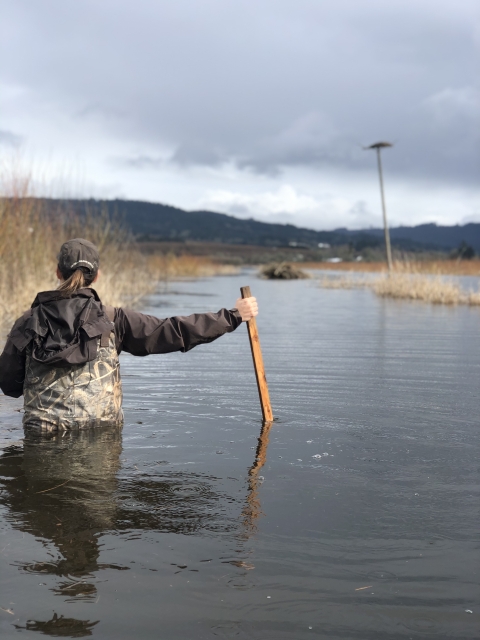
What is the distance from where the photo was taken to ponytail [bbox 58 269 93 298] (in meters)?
5.01

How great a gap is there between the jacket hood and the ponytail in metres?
0.04

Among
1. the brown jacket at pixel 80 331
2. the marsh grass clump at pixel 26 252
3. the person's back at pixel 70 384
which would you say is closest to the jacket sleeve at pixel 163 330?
the brown jacket at pixel 80 331

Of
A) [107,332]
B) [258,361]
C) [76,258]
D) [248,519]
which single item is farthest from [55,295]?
[248,519]

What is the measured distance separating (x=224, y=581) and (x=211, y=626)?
360mm

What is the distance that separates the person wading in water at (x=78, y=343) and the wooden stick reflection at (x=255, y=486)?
0.88m

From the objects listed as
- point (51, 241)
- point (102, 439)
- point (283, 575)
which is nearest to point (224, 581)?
point (283, 575)

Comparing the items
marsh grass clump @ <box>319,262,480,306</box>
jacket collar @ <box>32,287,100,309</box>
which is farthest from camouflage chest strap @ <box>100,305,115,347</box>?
marsh grass clump @ <box>319,262,480,306</box>

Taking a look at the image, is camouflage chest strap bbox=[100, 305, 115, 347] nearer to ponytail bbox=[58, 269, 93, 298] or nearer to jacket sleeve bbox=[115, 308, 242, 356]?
jacket sleeve bbox=[115, 308, 242, 356]

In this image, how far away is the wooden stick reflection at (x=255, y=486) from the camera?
3786 mm

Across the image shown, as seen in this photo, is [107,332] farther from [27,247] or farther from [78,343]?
[27,247]

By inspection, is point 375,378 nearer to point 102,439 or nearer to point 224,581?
point 102,439

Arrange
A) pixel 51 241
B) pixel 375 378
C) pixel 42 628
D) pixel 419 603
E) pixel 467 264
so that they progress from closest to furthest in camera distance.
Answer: pixel 42 628, pixel 419 603, pixel 375 378, pixel 51 241, pixel 467 264

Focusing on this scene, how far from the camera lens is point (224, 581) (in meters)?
3.10

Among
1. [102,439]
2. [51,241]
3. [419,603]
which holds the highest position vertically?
[51,241]
